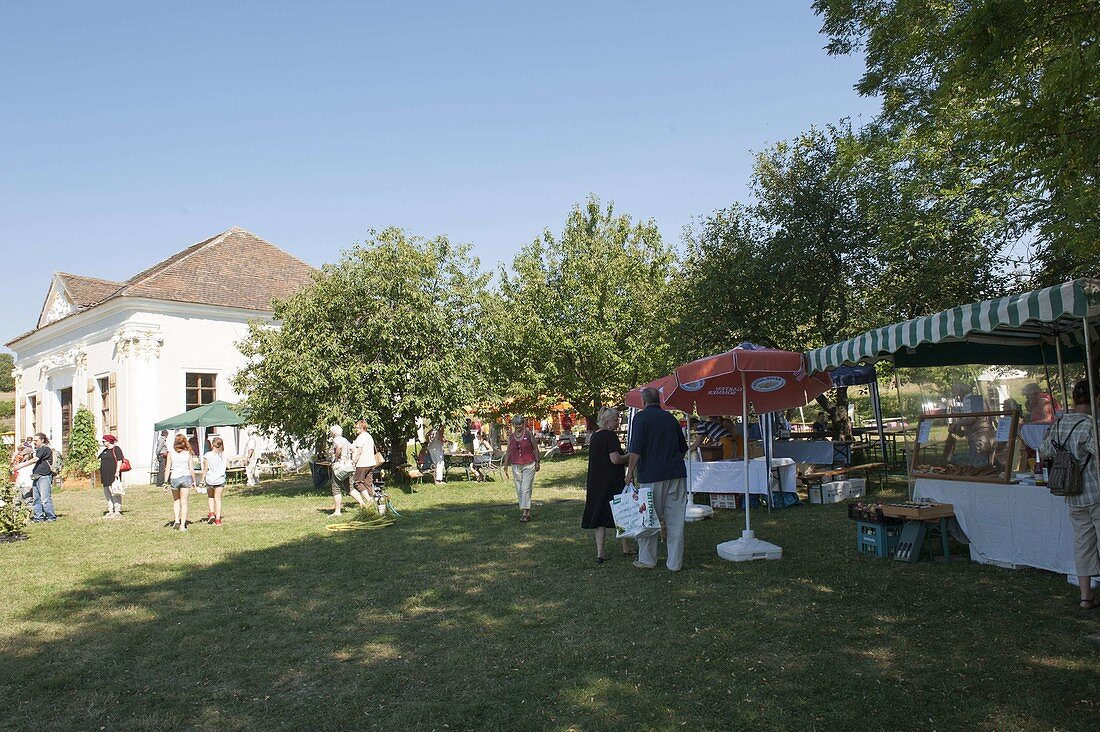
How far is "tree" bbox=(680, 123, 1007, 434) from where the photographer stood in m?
13.1

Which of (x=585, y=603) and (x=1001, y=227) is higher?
(x=1001, y=227)

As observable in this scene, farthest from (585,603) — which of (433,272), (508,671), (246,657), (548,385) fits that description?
(548,385)

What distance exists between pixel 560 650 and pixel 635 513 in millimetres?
2347

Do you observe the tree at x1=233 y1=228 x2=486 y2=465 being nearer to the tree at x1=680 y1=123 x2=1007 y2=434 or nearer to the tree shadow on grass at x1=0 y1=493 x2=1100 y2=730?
the tree at x1=680 y1=123 x2=1007 y2=434

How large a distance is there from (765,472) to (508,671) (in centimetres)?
739

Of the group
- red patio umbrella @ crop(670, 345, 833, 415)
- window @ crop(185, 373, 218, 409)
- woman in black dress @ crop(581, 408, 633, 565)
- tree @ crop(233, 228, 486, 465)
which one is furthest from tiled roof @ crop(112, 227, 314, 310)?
woman in black dress @ crop(581, 408, 633, 565)

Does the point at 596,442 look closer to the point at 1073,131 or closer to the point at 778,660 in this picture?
the point at 778,660

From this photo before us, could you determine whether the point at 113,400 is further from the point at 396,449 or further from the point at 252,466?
the point at 396,449

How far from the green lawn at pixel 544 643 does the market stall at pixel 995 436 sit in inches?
15.4

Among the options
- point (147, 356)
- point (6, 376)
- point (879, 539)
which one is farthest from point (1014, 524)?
point (6, 376)

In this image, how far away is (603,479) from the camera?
802 cm

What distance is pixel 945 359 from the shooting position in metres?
9.41

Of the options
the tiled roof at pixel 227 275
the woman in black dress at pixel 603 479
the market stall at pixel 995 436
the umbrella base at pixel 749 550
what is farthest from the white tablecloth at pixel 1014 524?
the tiled roof at pixel 227 275

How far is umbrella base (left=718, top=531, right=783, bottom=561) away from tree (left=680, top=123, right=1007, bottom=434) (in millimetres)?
6997
